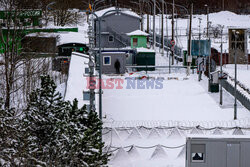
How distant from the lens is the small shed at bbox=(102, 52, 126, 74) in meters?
41.5

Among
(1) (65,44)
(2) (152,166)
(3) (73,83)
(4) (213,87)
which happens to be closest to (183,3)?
(1) (65,44)

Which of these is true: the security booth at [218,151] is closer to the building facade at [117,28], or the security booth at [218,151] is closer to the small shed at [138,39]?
the small shed at [138,39]

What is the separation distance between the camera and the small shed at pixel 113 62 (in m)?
41.5

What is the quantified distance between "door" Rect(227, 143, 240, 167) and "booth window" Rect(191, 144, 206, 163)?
0.85m

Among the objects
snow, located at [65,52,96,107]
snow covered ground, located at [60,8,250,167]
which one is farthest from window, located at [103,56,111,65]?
snow, located at [65,52,96,107]

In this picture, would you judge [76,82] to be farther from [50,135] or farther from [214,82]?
[50,135]

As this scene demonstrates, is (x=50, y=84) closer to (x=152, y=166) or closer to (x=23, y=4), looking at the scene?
(x=152, y=166)

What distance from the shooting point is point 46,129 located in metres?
12.7

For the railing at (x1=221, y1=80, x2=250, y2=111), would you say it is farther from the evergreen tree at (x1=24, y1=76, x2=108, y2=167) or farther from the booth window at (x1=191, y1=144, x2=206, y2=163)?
the evergreen tree at (x1=24, y1=76, x2=108, y2=167)

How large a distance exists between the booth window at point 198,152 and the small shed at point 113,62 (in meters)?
26.9

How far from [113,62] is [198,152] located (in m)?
27.2

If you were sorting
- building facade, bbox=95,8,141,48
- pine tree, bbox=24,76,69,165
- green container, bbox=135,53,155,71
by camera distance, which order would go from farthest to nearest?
building facade, bbox=95,8,141,48 < green container, bbox=135,53,155,71 < pine tree, bbox=24,76,69,165

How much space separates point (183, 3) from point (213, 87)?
2911 inches

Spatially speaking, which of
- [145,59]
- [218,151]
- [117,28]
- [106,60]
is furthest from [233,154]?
[117,28]
